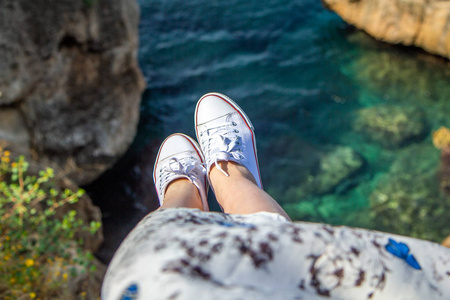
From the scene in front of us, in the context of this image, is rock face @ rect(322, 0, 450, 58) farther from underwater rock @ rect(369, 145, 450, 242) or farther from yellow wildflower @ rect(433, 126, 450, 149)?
underwater rock @ rect(369, 145, 450, 242)

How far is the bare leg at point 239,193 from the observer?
67.8 inches

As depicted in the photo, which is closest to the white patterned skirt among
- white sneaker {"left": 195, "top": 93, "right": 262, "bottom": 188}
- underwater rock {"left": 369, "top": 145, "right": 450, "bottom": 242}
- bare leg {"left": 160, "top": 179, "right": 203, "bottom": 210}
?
bare leg {"left": 160, "top": 179, "right": 203, "bottom": 210}

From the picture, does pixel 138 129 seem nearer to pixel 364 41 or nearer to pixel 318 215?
Answer: pixel 318 215

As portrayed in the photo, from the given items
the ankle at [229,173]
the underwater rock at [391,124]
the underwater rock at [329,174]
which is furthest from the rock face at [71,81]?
the underwater rock at [391,124]

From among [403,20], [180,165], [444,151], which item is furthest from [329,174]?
[180,165]

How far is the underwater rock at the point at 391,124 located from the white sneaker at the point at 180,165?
3.00 meters

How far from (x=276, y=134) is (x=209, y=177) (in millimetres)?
2857

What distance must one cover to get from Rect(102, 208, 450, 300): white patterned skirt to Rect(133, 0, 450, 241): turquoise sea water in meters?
3.48

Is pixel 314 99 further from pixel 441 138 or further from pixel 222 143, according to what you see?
pixel 222 143

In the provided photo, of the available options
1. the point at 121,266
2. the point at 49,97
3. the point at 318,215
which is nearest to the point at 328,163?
the point at 318,215

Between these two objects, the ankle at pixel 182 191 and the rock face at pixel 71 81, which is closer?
the ankle at pixel 182 191

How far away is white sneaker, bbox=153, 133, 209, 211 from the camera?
8.05ft

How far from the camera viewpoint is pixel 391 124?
16.9 feet

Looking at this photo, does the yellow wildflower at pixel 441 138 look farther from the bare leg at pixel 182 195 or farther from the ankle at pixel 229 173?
the bare leg at pixel 182 195
